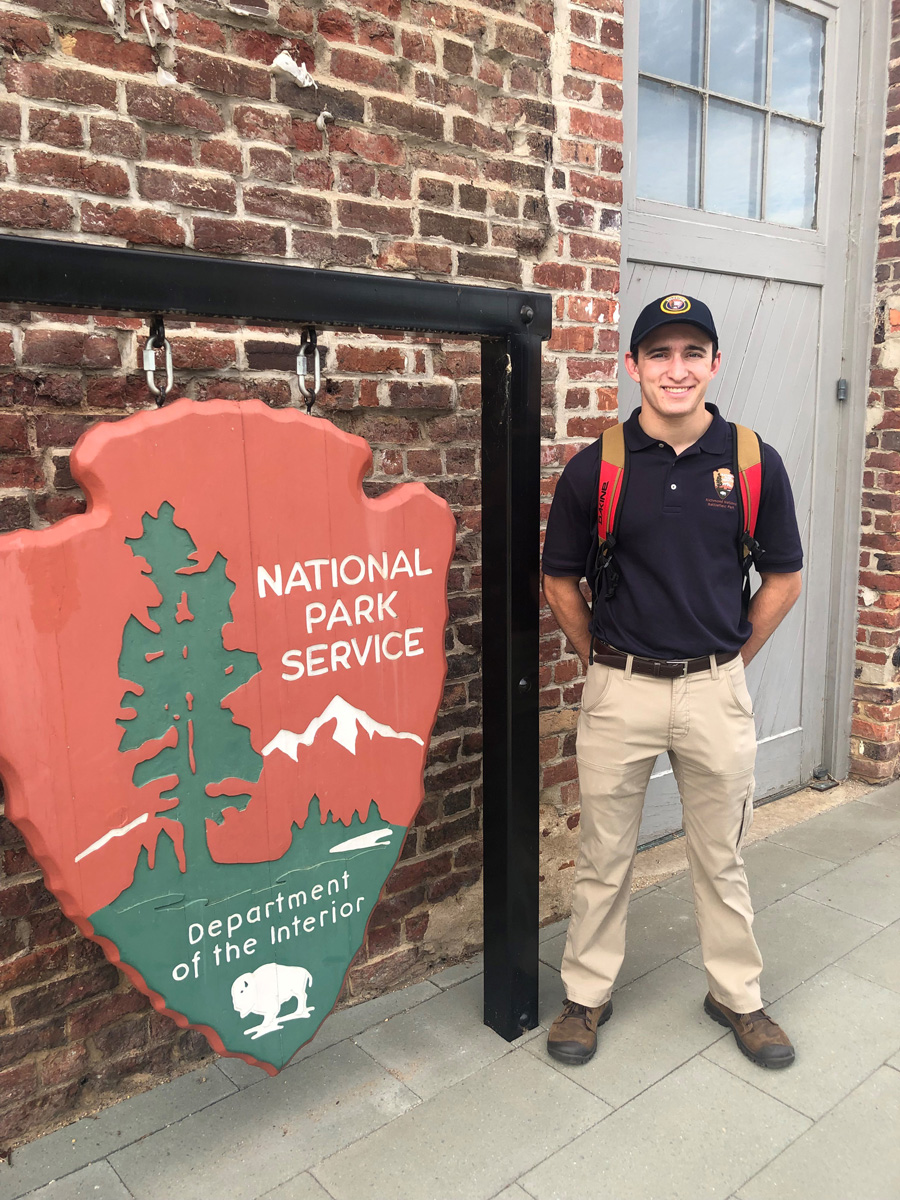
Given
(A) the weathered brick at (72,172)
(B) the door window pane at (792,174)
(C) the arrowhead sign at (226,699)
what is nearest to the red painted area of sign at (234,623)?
(C) the arrowhead sign at (226,699)

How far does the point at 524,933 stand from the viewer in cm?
238

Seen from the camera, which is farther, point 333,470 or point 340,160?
point 340,160

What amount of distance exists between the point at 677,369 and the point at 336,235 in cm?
91

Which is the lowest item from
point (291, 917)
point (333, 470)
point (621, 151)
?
point (291, 917)

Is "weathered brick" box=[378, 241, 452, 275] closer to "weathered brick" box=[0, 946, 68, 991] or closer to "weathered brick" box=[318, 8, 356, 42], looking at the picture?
"weathered brick" box=[318, 8, 356, 42]

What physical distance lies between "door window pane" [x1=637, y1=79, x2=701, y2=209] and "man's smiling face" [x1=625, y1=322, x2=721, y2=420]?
1.22 metres

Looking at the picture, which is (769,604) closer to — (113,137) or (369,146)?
(369,146)

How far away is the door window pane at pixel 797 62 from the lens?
11.5 ft

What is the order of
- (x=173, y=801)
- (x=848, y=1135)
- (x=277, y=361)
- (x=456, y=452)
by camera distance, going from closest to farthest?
(x=173, y=801) → (x=848, y=1135) → (x=277, y=361) → (x=456, y=452)

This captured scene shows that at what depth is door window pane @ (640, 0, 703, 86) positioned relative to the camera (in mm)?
3051

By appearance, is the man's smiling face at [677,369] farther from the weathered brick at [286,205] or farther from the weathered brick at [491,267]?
the weathered brick at [286,205]

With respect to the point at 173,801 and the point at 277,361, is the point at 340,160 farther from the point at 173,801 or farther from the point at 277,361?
the point at 173,801

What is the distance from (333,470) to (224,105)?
38.2 inches

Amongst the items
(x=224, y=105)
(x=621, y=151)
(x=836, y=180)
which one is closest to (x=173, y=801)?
(x=224, y=105)
